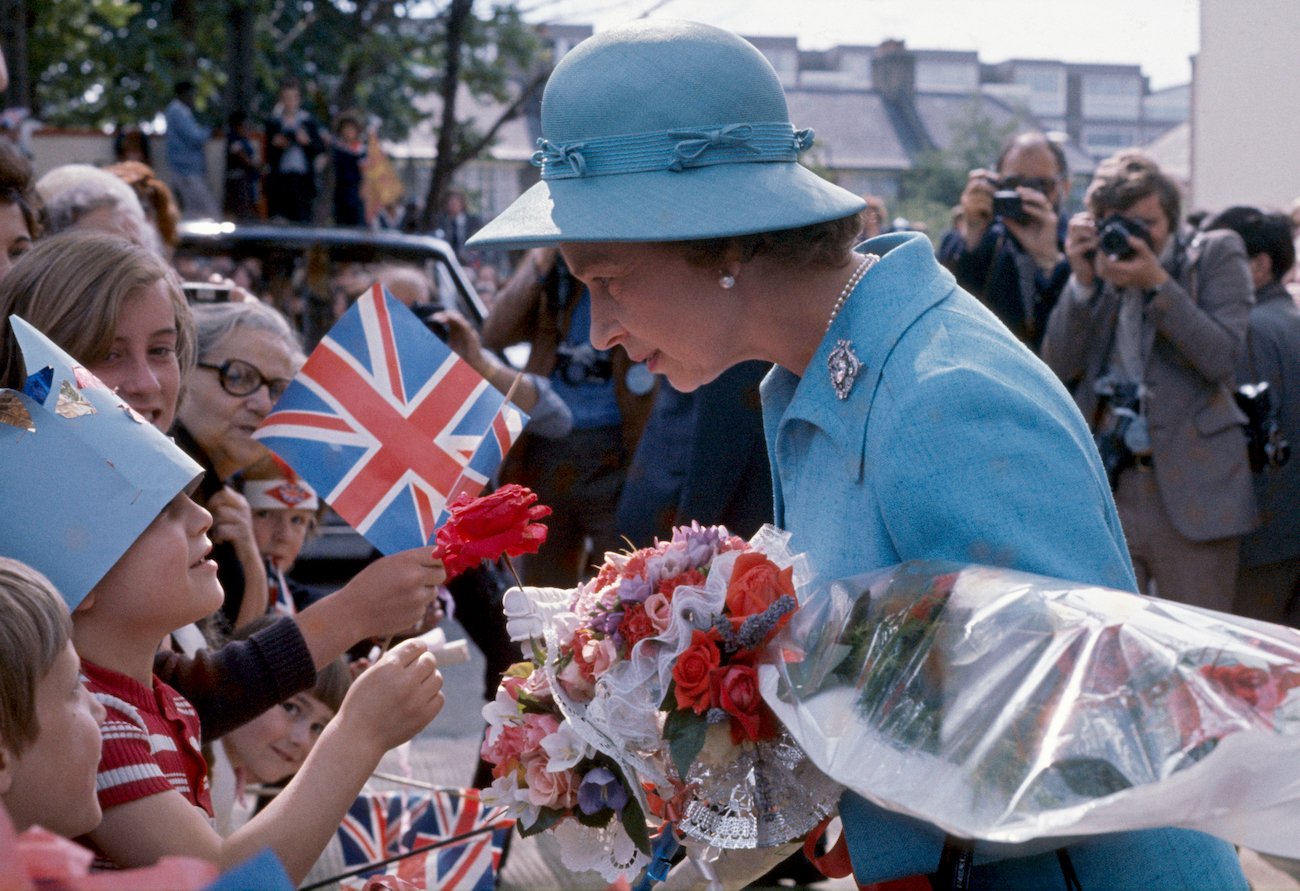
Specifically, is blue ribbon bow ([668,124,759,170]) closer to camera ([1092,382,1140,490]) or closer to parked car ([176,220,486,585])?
camera ([1092,382,1140,490])

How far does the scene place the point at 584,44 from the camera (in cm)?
207

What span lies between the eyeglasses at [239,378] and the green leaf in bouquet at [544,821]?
199cm

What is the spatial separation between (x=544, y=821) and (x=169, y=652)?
1224mm

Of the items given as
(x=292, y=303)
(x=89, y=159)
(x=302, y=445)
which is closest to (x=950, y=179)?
(x=89, y=159)

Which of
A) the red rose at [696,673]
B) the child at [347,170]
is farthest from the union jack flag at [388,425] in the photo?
the child at [347,170]

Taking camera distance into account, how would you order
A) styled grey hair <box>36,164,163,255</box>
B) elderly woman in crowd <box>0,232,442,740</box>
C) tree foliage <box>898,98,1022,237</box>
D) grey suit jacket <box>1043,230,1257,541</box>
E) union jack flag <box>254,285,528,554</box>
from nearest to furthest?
elderly woman in crowd <box>0,232,442,740</box>, union jack flag <box>254,285,528,554</box>, styled grey hair <box>36,164,163,255</box>, grey suit jacket <box>1043,230,1257,541</box>, tree foliage <box>898,98,1022,237</box>

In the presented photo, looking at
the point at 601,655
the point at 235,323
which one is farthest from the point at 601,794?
the point at 235,323

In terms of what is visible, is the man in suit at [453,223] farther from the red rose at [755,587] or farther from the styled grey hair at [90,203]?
the red rose at [755,587]

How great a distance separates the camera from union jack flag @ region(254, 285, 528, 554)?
3057 mm

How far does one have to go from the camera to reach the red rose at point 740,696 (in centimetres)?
178

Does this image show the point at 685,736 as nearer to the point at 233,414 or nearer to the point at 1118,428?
the point at 233,414

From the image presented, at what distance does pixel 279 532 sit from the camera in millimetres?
4211

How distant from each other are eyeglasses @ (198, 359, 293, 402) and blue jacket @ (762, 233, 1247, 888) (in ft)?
7.15

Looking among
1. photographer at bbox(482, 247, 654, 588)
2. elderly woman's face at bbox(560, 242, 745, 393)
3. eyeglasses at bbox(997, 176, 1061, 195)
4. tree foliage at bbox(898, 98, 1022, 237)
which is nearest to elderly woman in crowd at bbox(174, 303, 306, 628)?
photographer at bbox(482, 247, 654, 588)
